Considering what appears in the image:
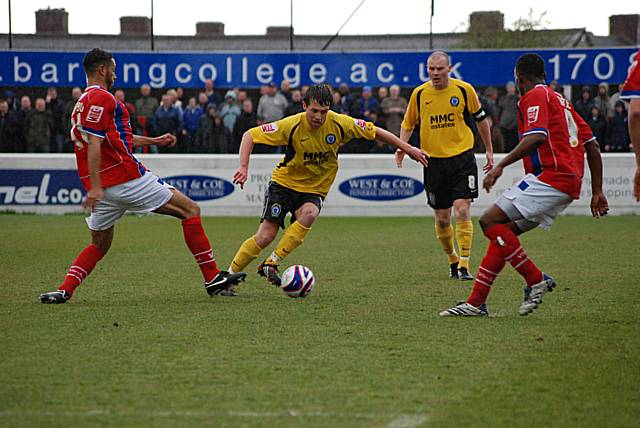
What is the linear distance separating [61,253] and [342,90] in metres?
9.83

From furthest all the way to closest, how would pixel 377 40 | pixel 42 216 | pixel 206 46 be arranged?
pixel 206 46
pixel 377 40
pixel 42 216

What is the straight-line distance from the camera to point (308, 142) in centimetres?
889

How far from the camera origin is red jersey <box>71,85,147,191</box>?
781cm

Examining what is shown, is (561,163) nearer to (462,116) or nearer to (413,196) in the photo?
(462,116)

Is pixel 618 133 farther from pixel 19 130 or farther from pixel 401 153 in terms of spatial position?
pixel 401 153

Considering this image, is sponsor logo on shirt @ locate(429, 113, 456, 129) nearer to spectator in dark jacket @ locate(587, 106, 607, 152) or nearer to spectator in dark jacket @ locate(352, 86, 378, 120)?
spectator in dark jacket @ locate(352, 86, 378, 120)

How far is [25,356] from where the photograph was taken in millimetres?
6047

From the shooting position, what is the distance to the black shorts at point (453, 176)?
10258 mm

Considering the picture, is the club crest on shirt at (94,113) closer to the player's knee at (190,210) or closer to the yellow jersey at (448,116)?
the player's knee at (190,210)

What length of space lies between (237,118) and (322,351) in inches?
607

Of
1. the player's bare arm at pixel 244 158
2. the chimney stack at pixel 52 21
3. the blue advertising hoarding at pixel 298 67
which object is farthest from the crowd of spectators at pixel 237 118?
the player's bare arm at pixel 244 158

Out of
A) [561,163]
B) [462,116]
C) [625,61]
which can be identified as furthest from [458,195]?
[625,61]

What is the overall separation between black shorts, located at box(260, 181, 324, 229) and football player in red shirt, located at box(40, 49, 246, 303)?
72 cm

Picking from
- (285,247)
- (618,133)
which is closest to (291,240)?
(285,247)
